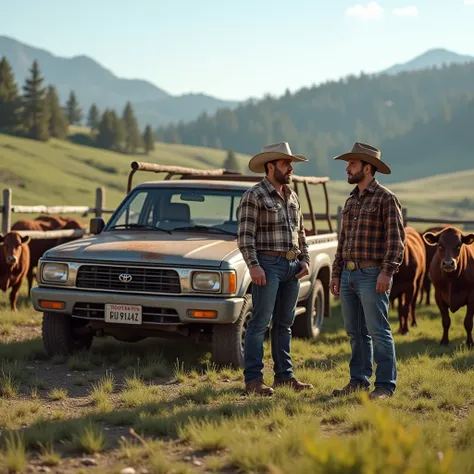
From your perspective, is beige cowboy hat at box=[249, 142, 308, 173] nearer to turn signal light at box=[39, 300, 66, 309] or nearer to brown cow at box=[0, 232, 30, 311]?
turn signal light at box=[39, 300, 66, 309]

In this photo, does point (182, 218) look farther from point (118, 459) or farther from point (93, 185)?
point (93, 185)

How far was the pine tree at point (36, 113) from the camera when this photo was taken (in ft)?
373

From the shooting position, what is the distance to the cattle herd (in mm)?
9945

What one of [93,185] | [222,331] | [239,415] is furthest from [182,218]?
[93,185]

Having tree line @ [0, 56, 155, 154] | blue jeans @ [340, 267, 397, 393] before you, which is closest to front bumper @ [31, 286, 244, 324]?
blue jeans @ [340, 267, 397, 393]

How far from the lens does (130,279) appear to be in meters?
7.59

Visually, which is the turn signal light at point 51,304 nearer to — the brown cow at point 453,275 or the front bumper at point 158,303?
the front bumper at point 158,303

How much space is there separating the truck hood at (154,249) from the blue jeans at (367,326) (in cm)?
141

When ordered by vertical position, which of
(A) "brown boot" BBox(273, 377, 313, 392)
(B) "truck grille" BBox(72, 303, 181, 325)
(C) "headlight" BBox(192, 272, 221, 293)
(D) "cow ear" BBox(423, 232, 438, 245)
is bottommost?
(A) "brown boot" BBox(273, 377, 313, 392)

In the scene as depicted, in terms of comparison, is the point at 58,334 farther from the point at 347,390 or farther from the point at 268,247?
the point at 347,390

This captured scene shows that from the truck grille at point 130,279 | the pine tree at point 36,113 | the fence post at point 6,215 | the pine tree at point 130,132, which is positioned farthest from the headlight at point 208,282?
the pine tree at point 130,132

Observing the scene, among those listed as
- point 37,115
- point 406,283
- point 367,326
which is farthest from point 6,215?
point 37,115

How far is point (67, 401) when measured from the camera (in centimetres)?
654

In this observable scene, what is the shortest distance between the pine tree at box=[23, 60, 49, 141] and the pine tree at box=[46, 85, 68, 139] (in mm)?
4373
